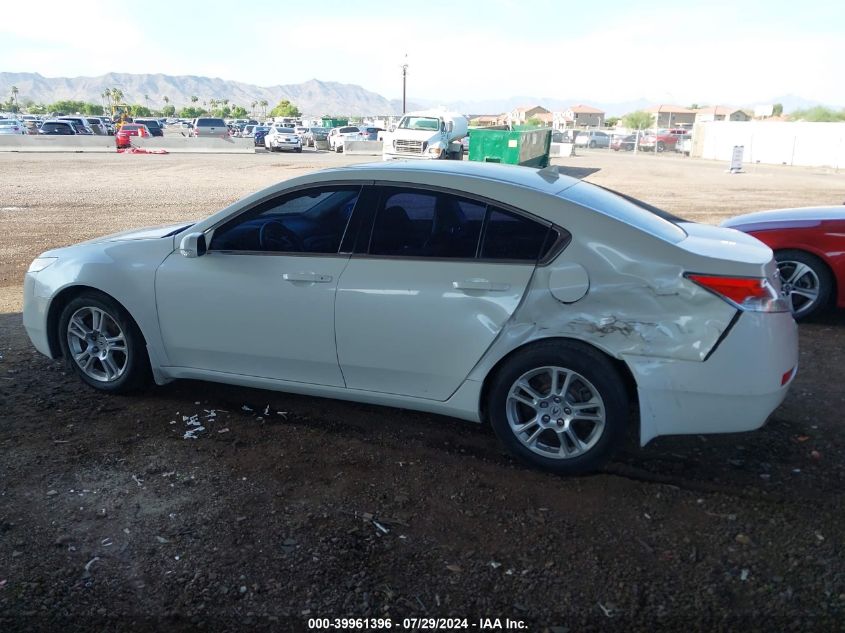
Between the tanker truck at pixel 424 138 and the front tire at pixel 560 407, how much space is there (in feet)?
83.4

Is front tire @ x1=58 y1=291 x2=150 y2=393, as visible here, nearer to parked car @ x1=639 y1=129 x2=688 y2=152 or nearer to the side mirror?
the side mirror

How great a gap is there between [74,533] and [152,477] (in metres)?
0.58

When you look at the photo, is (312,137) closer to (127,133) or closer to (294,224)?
(127,133)

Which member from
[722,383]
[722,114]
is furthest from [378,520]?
[722,114]

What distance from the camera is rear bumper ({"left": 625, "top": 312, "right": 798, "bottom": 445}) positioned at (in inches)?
→ 140

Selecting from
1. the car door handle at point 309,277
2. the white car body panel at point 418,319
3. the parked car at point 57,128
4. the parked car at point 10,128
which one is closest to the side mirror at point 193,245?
the car door handle at point 309,277

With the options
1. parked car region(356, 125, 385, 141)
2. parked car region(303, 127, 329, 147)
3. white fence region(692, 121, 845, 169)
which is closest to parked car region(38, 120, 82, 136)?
parked car region(303, 127, 329, 147)

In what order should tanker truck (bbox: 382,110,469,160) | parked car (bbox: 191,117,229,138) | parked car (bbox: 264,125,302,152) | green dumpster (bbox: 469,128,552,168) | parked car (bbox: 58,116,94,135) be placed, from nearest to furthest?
green dumpster (bbox: 469,128,552,168)
tanker truck (bbox: 382,110,469,160)
parked car (bbox: 264,125,302,152)
parked car (bbox: 58,116,94,135)
parked car (bbox: 191,117,229,138)

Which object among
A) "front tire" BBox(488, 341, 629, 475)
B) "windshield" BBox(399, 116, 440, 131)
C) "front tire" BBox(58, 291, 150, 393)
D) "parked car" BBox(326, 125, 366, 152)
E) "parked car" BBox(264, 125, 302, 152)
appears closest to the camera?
"front tire" BBox(488, 341, 629, 475)

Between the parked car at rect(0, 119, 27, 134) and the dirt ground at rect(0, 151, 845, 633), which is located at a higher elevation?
the parked car at rect(0, 119, 27, 134)

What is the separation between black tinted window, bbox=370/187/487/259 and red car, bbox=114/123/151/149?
39.8 m

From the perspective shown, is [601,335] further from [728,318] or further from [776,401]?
[776,401]

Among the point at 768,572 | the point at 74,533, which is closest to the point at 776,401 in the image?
the point at 768,572

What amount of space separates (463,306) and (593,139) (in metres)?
66.9
